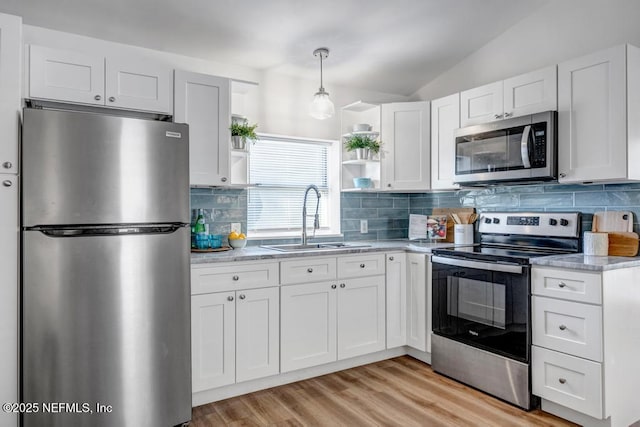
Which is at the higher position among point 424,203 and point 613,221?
point 424,203

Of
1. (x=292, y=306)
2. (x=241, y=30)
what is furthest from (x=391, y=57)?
(x=292, y=306)

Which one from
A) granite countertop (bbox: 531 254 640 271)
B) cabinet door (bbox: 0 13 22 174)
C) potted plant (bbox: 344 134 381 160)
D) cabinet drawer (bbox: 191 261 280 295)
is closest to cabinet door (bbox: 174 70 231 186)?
cabinet drawer (bbox: 191 261 280 295)

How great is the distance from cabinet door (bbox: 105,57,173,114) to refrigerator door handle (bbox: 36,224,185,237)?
83cm

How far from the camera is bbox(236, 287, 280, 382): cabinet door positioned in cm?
266

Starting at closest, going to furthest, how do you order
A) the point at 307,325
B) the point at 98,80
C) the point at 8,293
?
the point at 8,293 < the point at 98,80 < the point at 307,325

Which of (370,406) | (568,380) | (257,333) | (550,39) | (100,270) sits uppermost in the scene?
(550,39)

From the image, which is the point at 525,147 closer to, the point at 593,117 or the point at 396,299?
the point at 593,117

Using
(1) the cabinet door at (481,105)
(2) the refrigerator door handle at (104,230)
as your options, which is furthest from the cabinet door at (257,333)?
(1) the cabinet door at (481,105)

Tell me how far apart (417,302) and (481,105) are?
1.53m

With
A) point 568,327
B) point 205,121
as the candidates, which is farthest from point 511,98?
point 205,121

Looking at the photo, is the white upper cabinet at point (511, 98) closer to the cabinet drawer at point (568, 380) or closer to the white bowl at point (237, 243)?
the cabinet drawer at point (568, 380)

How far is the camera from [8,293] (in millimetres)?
1963

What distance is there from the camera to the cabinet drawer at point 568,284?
7.32ft

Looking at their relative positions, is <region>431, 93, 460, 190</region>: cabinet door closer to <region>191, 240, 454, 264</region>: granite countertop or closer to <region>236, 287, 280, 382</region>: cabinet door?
<region>191, 240, 454, 264</region>: granite countertop
